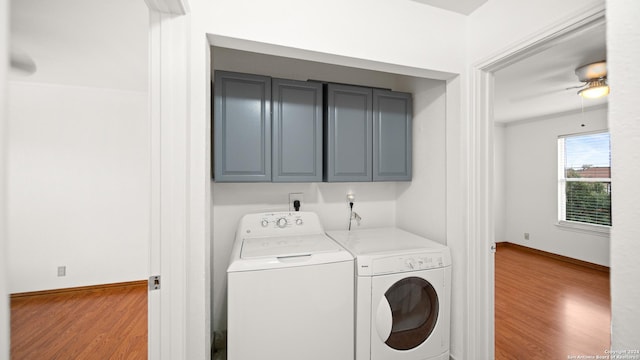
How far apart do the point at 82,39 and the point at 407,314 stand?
320 centimetres

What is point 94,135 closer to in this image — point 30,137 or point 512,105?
point 30,137

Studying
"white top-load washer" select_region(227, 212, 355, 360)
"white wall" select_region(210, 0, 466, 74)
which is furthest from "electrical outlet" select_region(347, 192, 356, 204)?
"white wall" select_region(210, 0, 466, 74)

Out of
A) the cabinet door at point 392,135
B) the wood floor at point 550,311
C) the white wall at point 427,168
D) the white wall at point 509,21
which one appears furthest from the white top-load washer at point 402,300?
the white wall at point 509,21

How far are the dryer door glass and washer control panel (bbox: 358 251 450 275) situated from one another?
0.31ft

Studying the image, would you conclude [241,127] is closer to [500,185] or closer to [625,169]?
[625,169]

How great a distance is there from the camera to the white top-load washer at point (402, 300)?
1.50m

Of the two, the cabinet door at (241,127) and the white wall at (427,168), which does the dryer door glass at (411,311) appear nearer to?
the white wall at (427,168)

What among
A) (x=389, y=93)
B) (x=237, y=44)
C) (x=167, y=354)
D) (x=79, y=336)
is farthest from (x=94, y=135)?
(x=389, y=93)

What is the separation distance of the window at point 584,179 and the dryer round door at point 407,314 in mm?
4080

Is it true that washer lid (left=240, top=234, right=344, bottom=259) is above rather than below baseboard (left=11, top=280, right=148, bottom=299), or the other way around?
above

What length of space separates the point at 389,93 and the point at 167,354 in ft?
7.14

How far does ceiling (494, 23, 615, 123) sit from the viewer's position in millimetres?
2074

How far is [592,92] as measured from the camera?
2535 millimetres

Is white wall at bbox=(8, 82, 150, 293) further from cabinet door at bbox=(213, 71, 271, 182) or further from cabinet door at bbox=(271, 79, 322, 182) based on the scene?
cabinet door at bbox=(271, 79, 322, 182)
